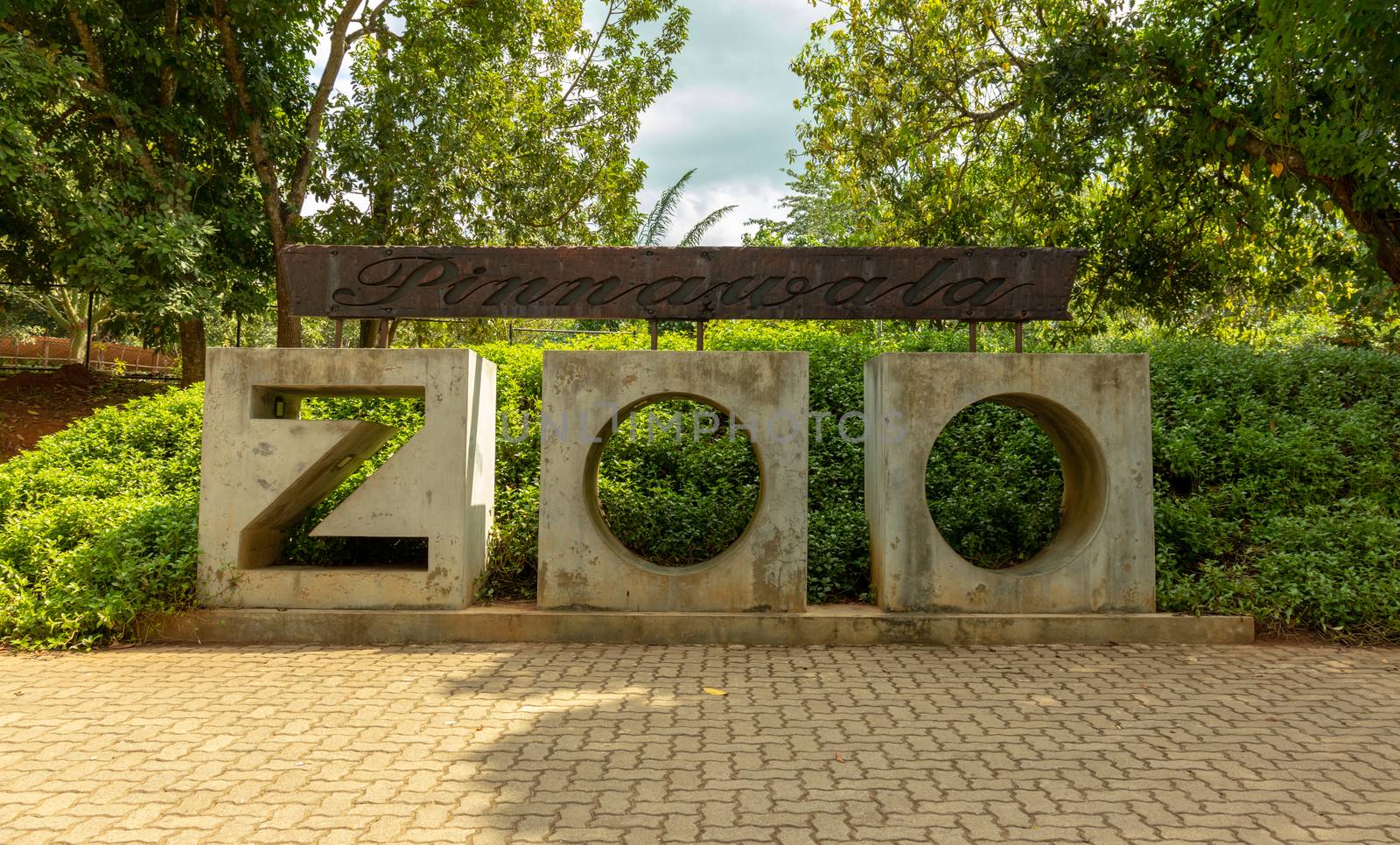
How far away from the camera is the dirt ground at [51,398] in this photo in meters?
11.4

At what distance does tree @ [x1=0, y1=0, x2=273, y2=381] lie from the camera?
33.2 feet

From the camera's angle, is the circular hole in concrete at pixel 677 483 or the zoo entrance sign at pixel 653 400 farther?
the circular hole in concrete at pixel 677 483

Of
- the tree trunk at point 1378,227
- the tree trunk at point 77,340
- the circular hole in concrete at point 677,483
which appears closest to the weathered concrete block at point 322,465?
the circular hole in concrete at point 677,483

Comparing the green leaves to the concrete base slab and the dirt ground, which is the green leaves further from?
the concrete base slab

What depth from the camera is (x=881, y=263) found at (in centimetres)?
618

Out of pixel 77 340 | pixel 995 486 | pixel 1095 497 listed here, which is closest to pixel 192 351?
pixel 995 486

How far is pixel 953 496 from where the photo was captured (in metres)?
7.61

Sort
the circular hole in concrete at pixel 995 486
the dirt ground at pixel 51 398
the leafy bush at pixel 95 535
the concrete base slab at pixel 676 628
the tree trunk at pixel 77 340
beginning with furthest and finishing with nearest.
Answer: the tree trunk at pixel 77 340, the dirt ground at pixel 51 398, the circular hole in concrete at pixel 995 486, the concrete base slab at pixel 676 628, the leafy bush at pixel 95 535

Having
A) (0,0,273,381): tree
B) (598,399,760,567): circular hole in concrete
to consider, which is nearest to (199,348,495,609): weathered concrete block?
(598,399,760,567): circular hole in concrete

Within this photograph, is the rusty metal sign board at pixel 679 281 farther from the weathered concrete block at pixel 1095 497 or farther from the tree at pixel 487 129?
the tree at pixel 487 129

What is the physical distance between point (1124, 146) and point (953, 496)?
5712mm

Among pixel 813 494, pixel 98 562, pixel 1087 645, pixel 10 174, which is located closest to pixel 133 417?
pixel 10 174

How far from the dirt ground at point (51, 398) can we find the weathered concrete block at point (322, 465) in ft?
22.5

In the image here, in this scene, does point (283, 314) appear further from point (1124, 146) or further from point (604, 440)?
point (1124, 146)
